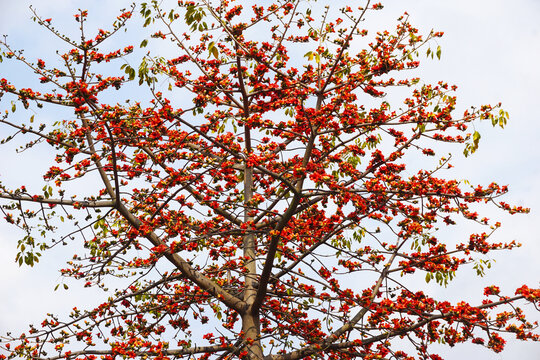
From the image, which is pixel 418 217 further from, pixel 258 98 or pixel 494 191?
pixel 258 98

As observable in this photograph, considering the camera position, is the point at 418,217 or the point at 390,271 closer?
the point at 418,217

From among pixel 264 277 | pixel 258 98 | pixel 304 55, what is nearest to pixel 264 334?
pixel 264 277

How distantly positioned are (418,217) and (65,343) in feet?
20.8

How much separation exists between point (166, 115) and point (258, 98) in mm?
2557

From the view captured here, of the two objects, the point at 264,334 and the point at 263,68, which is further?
the point at 264,334

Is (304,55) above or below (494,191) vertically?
above

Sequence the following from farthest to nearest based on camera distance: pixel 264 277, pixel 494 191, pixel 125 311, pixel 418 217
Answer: pixel 125 311 < pixel 264 277 < pixel 418 217 < pixel 494 191

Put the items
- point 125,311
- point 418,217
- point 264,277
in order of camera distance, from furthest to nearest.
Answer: point 125,311 → point 264,277 → point 418,217

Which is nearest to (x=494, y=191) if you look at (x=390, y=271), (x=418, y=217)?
(x=418, y=217)

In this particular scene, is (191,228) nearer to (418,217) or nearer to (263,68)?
(263,68)

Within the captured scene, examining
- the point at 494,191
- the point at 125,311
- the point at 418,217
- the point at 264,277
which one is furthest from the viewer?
the point at 125,311

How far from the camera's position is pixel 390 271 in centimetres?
902

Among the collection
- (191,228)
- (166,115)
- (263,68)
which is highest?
(263,68)

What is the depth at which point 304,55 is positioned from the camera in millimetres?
8680
